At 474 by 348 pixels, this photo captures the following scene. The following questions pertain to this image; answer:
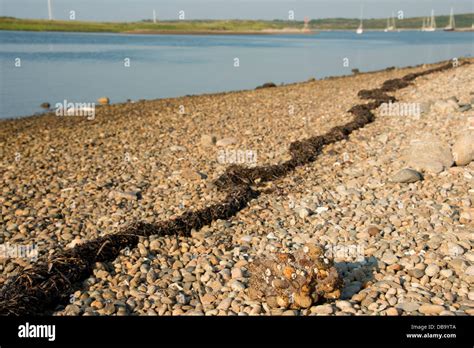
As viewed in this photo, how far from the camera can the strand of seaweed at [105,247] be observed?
573 centimetres

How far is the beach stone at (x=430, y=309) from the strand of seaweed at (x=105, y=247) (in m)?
3.73

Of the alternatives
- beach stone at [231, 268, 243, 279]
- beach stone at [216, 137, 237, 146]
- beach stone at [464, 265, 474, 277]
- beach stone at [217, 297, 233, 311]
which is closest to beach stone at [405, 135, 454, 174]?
beach stone at [464, 265, 474, 277]

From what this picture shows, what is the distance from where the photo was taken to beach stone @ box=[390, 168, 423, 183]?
9367mm

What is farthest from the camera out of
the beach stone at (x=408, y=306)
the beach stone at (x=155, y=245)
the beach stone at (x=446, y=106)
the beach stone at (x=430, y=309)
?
the beach stone at (x=446, y=106)

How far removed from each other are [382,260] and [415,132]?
753 cm

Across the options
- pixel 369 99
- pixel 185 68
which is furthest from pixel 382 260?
pixel 185 68

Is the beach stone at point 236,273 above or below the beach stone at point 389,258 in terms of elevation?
below

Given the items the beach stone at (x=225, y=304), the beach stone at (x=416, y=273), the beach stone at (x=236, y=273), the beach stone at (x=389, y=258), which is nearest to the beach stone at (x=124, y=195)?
the beach stone at (x=236, y=273)

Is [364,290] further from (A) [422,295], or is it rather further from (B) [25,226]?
(B) [25,226]

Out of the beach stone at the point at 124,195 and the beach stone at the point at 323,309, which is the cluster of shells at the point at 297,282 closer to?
the beach stone at the point at 323,309

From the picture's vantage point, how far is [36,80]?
31594 millimetres

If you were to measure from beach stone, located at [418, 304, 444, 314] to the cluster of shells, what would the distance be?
2.88ft

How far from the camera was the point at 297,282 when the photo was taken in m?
5.46

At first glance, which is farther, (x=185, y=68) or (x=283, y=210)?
(x=185, y=68)
